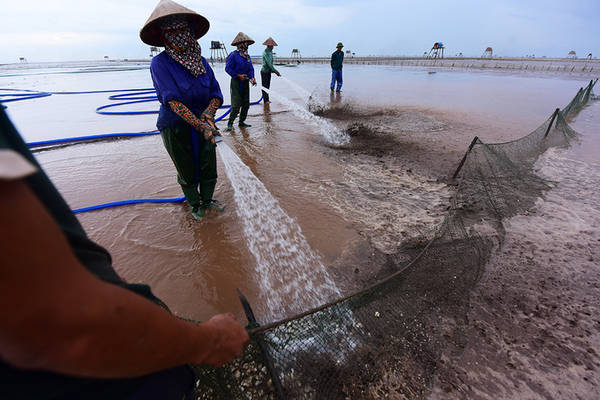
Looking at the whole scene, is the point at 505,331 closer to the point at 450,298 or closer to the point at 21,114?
the point at 450,298

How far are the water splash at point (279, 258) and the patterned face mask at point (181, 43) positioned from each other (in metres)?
1.95

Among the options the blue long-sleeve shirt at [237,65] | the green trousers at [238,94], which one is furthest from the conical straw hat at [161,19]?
the green trousers at [238,94]

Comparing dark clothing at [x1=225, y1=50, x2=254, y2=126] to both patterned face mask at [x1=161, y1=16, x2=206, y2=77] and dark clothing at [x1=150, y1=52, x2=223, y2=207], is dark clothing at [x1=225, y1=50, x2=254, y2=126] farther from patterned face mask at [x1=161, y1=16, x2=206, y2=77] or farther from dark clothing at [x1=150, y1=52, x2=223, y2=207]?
patterned face mask at [x1=161, y1=16, x2=206, y2=77]

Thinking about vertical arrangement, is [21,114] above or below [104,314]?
below

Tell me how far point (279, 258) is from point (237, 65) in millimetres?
5603

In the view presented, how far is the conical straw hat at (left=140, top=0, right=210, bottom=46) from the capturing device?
2.57m

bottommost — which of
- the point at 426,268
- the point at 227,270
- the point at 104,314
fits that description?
the point at 227,270

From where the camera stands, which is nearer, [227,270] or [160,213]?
[227,270]

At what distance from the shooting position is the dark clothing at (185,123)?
273 centimetres

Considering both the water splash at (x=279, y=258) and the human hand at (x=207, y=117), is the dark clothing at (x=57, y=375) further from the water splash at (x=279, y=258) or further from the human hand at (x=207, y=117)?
the human hand at (x=207, y=117)

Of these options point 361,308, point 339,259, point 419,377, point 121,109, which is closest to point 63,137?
point 121,109

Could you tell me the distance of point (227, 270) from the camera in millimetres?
2963

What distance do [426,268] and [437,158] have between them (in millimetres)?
4148

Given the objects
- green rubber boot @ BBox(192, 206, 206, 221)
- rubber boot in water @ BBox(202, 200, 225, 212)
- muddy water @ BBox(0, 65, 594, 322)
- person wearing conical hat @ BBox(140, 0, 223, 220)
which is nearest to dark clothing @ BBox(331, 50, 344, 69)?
muddy water @ BBox(0, 65, 594, 322)
